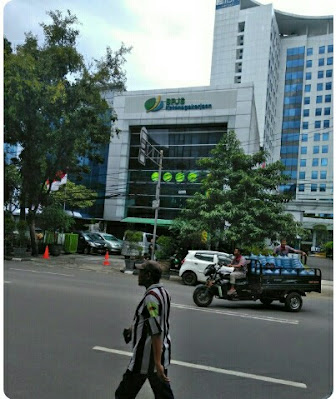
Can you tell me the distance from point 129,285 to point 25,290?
1121 millimetres

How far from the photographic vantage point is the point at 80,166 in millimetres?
2938

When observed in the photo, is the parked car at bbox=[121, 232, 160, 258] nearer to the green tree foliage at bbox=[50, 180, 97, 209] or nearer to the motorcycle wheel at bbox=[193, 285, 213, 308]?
the green tree foliage at bbox=[50, 180, 97, 209]

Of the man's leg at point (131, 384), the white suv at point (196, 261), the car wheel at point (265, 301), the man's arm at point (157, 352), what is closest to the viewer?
the man's arm at point (157, 352)

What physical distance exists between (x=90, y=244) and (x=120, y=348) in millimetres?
766

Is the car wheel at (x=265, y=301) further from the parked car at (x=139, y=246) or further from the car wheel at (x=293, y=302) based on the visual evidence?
the parked car at (x=139, y=246)

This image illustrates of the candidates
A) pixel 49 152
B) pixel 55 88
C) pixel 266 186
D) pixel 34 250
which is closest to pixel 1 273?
pixel 34 250

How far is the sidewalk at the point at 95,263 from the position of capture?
9.43 ft

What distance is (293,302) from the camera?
16.1ft

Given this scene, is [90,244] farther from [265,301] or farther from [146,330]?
[265,301]

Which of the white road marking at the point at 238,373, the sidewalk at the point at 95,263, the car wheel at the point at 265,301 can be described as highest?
the sidewalk at the point at 95,263

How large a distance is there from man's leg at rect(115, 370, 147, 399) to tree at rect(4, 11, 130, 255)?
1523mm

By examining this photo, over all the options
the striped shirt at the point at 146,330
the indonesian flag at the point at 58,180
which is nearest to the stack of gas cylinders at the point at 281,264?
the striped shirt at the point at 146,330

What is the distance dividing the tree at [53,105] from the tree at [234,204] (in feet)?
2.71

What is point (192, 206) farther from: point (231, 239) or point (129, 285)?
point (129, 285)
